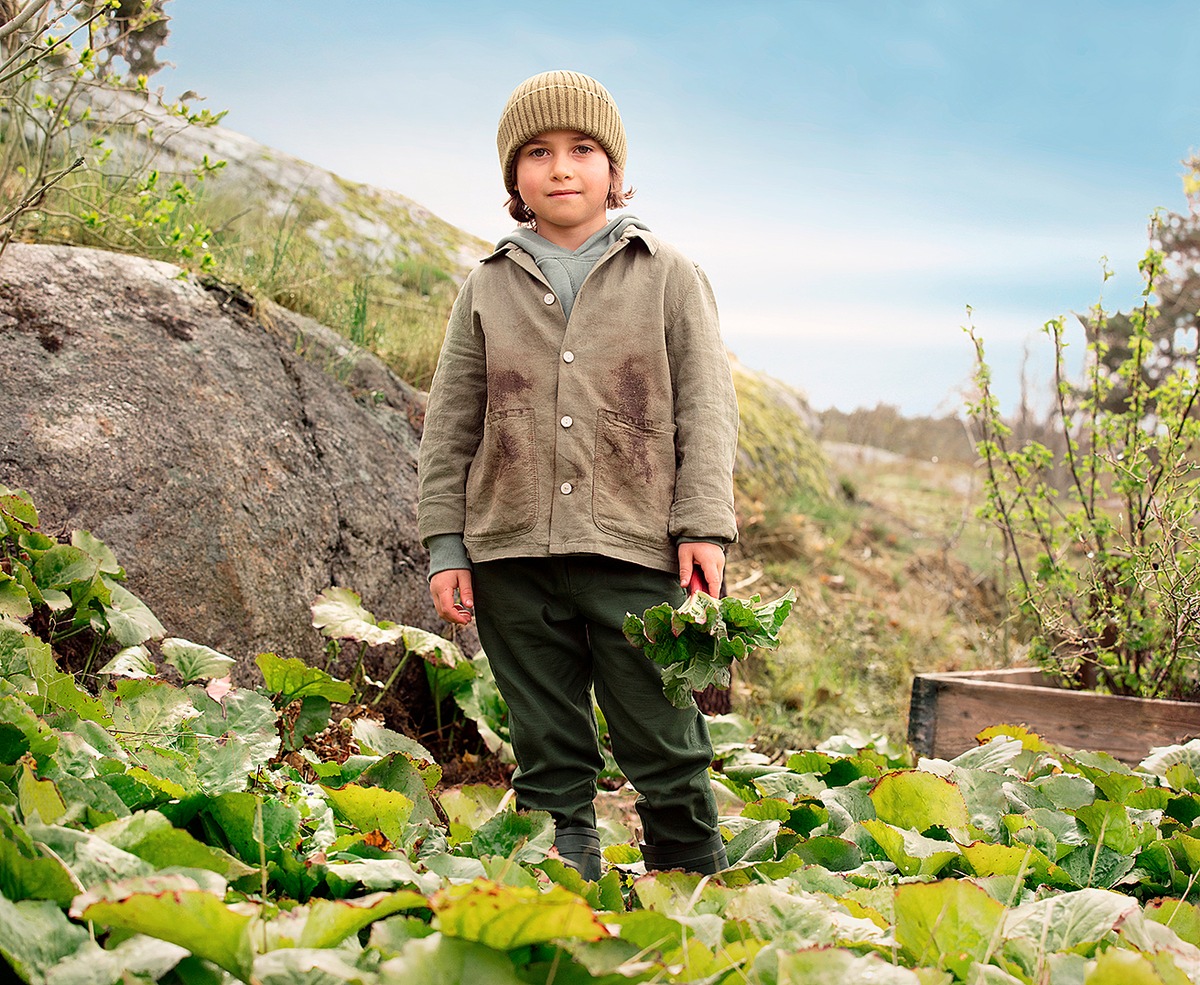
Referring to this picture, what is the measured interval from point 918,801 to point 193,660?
166cm

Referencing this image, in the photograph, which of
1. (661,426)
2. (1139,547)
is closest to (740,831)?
(661,426)

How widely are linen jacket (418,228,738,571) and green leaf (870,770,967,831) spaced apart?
62 centimetres

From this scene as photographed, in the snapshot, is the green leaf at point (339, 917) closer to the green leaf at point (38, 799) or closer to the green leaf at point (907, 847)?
the green leaf at point (38, 799)

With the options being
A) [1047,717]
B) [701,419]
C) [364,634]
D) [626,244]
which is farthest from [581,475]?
[1047,717]

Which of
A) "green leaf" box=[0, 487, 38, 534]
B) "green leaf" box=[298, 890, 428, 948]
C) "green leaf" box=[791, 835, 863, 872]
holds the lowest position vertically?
"green leaf" box=[791, 835, 863, 872]

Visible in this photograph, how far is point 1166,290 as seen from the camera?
33.0 feet

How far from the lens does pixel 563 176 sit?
230 cm

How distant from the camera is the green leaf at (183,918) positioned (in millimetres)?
1117

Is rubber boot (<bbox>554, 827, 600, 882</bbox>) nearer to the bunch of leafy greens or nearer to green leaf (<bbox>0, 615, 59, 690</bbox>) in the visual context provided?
the bunch of leafy greens

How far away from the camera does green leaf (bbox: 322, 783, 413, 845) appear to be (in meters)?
1.78

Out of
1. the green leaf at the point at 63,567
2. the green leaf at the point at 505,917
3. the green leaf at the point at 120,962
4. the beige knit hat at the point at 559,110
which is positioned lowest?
the green leaf at the point at 120,962

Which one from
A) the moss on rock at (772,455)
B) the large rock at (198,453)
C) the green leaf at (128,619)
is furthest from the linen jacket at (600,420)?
the moss on rock at (772,455)

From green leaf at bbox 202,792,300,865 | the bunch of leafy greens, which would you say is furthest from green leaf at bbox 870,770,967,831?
green leaf at bbox 202,792,300,865

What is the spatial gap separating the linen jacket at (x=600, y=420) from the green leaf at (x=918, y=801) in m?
0.62
